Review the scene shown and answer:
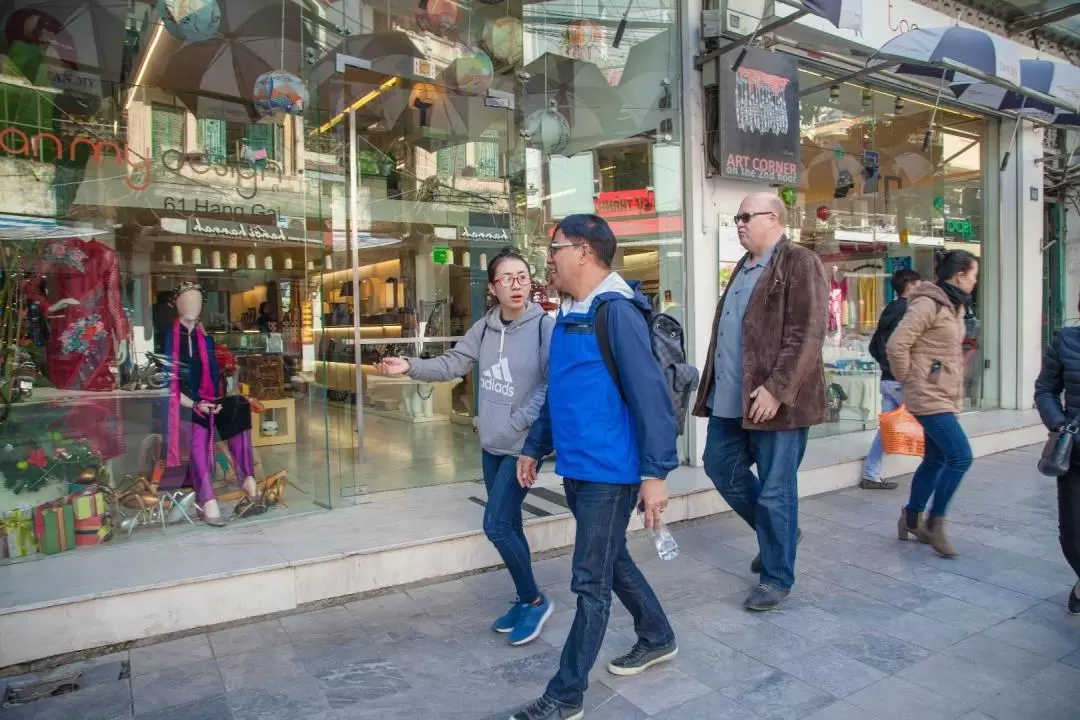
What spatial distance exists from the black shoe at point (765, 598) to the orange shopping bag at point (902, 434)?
260 centimetres

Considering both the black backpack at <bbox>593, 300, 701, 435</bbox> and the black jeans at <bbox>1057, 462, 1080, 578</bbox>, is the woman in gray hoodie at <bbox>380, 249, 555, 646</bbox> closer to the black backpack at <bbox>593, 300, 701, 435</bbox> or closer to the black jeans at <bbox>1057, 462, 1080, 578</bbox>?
the black backpack at <bbox>593, 300, 701, 435</bbox>

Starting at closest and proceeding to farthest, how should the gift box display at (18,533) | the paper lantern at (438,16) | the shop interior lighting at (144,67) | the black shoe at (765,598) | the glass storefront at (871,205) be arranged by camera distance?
the black shoe at (765,598) < the gift box display at (18,533) < the paper lantern at (438,16) < the shop interior lighting at (144,67) < the glass storefront at (871,205)

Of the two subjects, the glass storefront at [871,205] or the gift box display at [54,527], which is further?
the glass storefront at [871,205]

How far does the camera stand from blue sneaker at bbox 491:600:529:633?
3.37m

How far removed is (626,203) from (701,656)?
4.64m

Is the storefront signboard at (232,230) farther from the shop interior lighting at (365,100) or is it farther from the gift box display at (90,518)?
the gift box display at (90,518)

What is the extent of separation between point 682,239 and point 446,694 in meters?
4.47

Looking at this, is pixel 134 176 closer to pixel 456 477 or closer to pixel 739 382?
pixel 456 477

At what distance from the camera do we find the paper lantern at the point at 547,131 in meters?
7.02

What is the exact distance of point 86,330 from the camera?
546 centimetres

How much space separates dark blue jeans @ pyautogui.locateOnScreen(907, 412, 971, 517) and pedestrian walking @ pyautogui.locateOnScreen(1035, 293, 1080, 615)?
2.85 feet

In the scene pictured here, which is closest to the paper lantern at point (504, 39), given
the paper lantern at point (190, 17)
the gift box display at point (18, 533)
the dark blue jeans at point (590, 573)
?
the paper lantern at point (190, 17)

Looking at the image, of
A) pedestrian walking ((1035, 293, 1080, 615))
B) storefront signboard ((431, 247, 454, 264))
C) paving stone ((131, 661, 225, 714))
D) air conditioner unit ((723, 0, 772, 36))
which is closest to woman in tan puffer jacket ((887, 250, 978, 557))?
pedestrian walking ((1035, 293, 1080, 615))

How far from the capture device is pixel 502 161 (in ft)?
23.8
